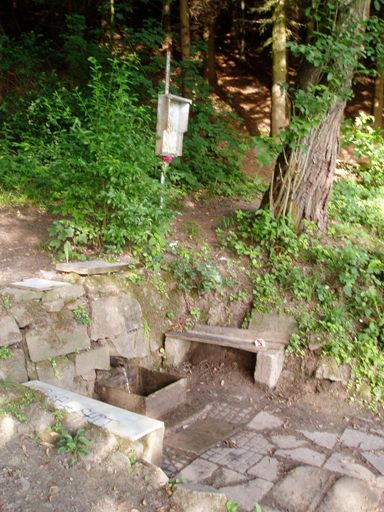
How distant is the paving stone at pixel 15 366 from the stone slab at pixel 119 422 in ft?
1.22

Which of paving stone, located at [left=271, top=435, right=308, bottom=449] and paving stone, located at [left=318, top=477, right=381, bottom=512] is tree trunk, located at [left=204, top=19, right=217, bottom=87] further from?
paving stone, located at [left=318, top=477, right=381, bottom=512]

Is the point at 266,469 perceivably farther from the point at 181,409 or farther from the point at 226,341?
the point at 226,341

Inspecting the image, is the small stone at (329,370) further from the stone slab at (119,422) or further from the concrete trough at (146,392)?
the stone slab at (119,422)

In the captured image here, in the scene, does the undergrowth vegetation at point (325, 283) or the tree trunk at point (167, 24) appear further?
the tree trunk at point (167, 24)

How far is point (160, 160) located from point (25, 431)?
13.2 feet

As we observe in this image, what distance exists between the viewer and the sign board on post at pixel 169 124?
229 inches

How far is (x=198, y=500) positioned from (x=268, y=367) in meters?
2.40

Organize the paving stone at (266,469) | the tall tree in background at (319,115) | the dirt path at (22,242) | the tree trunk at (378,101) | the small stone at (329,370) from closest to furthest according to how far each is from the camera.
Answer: the paving stone at (266,469) < the dirt path at (22,242) < the small stone at (329,370) < the tall tree in background at (319,115) < the tree trunk at (378,101)

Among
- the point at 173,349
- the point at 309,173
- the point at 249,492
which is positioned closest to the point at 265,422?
the point at 249,492

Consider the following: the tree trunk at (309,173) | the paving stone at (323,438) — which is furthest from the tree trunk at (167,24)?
the paving stone at (323,438)

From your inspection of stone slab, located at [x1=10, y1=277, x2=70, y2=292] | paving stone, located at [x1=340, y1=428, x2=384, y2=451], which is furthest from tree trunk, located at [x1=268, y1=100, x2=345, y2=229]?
stone slab, located at [x1=10, y1=277, x2=70, y2=292]

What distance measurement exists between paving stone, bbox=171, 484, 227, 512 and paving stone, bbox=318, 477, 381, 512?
0.88 meters

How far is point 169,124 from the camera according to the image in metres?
5.86

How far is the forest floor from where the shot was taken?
2.58 meters
